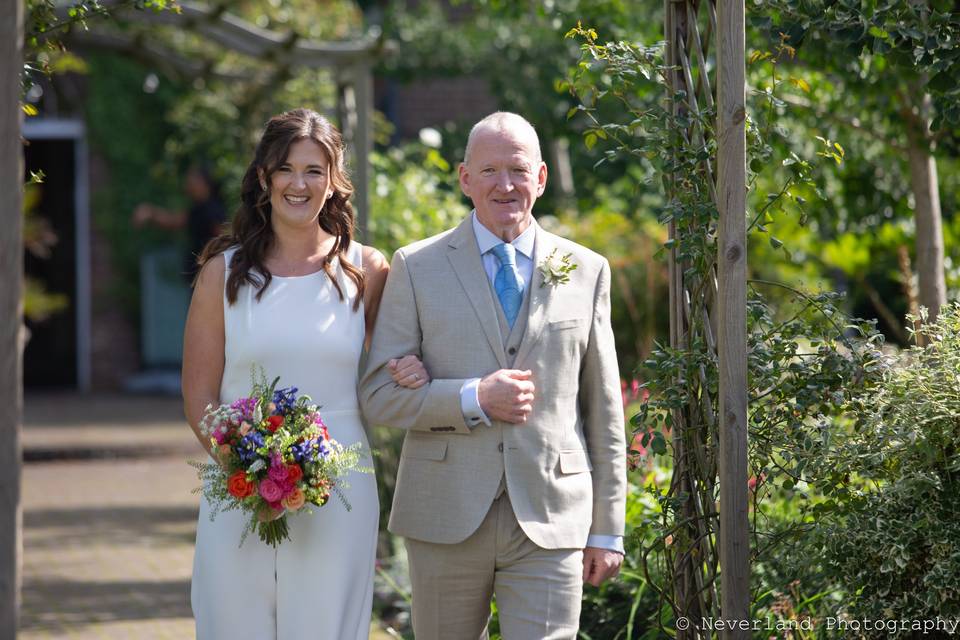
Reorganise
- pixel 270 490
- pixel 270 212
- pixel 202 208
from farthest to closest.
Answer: pixel 202 208
pixel 270 212
pixel 270 490

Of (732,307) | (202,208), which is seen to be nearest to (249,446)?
(732,307)

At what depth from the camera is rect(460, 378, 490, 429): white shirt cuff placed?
11.6 ft

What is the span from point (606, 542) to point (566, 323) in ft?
2.13

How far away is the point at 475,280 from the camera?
3.68 m

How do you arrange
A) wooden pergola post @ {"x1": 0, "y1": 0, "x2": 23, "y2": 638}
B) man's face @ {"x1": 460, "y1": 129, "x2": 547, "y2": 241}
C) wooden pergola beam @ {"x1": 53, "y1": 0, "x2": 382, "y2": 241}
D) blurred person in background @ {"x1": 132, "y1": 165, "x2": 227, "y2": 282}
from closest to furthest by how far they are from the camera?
wooden pergola post @ {"x1": 0, "y1": 0, "x2": 23, "y2": 638} < man's face @ {"x1": 460, "y1": 129, "x2": 547, "y2": 241} < wooden pergola beam @ {"x1": 53, "y1": 0, "x2": 382, "y2": 241} < blurred person in background @ {"x1": 132, "y1": 165, "x2": 227, "y2": 282}

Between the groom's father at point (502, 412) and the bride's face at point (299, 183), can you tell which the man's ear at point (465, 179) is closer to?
the groom's father at point (502, 412)

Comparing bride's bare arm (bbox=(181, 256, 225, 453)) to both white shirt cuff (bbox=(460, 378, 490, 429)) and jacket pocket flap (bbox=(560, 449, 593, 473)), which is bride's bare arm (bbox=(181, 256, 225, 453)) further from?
jacket pocket flap (bbox=(560, 449, 593, 473))

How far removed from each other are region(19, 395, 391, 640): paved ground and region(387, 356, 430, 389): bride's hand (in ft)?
8.29

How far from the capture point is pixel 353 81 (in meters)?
8.38

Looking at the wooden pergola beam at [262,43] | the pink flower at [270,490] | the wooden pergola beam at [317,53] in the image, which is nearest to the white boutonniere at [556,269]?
the pink flower at [270,490]

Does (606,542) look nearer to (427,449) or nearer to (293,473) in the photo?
(427,449)

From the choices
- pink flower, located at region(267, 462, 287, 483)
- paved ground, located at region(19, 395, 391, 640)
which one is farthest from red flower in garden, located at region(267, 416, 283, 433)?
paved ground, located at region(19, 395, 391, 640)

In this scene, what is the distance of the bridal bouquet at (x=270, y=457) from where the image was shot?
337 cm

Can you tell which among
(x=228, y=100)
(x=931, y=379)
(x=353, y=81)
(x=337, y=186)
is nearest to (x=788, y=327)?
(x=931, y=379)
